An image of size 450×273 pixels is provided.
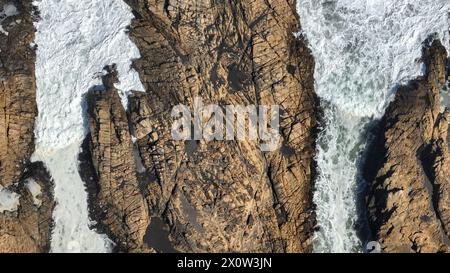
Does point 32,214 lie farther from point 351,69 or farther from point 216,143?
A: point 351,69

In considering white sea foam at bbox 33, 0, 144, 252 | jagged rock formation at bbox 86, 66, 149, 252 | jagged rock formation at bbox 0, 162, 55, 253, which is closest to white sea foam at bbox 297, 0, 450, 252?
jagged rock formation at bbox 86, 66, 149, 252

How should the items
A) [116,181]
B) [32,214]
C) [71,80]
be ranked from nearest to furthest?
[116,181] < [32,214] < [71,80]

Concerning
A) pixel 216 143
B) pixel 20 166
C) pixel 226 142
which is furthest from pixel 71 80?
pixel 226 142

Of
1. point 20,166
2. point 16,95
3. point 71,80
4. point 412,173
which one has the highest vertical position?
point 71,80

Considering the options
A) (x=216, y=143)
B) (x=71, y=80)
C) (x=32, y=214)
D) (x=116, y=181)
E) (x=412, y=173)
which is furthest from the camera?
(x=71, y=80)

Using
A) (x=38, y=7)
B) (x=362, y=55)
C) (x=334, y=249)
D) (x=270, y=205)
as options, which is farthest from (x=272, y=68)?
(x=38, y=7)

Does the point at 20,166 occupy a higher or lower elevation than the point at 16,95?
lower
